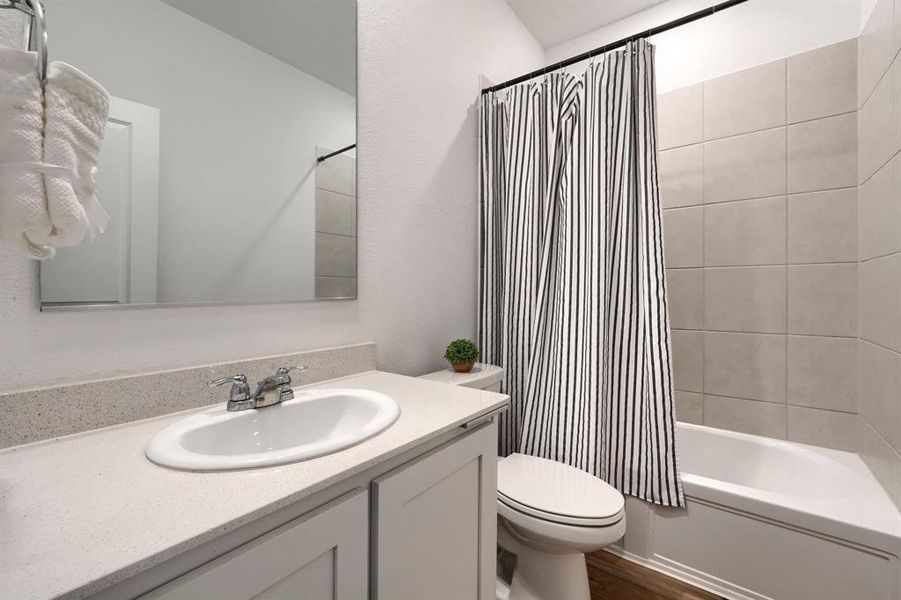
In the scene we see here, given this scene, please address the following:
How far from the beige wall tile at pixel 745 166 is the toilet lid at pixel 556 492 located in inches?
63.4

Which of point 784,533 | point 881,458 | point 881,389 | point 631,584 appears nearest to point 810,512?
point 784,533

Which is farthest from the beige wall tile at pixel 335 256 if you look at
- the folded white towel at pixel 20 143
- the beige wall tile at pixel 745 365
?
the beige wall tile at pixel 745 365

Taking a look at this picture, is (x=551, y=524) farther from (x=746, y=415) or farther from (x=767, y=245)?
(x=767, y=245)

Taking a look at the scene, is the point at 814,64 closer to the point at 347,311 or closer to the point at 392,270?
the point at 392,270

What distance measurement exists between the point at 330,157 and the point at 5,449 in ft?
3.40

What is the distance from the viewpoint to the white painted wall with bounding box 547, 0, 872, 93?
179cm

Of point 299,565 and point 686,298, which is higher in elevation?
point 686,298

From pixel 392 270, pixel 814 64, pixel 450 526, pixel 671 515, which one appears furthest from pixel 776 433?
pixel 392 270

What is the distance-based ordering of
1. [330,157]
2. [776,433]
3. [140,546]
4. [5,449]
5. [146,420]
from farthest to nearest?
1. [776,433]
2. [330,157]
3. [146,420]
4. [5,449]
5. [140,546]

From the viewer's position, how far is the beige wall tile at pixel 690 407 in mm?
2088

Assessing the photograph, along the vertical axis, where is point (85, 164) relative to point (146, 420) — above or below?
above

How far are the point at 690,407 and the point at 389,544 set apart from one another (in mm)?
1954

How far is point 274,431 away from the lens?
0.99 meters

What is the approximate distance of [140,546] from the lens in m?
0.46
